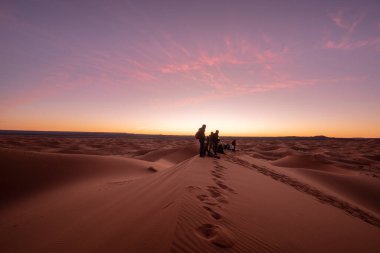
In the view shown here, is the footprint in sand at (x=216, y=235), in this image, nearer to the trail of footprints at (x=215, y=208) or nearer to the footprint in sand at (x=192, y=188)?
the trail of footprints at (x=215, y=208)

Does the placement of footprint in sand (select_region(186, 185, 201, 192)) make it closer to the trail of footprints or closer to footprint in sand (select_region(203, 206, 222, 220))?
the trail of footprints

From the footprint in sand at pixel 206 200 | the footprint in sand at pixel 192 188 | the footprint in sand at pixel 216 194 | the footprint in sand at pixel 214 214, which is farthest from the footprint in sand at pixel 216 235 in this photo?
the footprint in sand at pixel 192 188

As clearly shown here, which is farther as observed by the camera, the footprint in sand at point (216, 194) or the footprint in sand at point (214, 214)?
the footprint in sand at point (216, 194)

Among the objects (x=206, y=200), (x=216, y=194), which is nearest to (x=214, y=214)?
(x=206, y=200)

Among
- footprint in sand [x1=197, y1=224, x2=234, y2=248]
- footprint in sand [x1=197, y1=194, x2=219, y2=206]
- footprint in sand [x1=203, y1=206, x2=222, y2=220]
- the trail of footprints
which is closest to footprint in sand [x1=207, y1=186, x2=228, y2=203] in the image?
the trail of footprints

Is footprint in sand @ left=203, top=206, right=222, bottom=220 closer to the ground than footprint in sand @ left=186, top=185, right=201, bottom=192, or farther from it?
closer to the ground

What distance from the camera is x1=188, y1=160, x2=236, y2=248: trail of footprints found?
10.5ft

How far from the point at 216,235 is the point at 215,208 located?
1101 millimetres

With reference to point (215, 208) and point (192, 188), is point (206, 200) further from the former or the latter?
point (192, 188)

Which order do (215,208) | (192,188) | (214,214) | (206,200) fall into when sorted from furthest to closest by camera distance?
(192,188) → (206,200) → (215,208) → (214,214)

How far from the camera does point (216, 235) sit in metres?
3.24

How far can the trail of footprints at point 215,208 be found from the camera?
3192 mm

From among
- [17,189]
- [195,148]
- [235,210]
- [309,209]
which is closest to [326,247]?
[235,210]

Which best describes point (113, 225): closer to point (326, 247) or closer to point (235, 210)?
point (235, 210)
